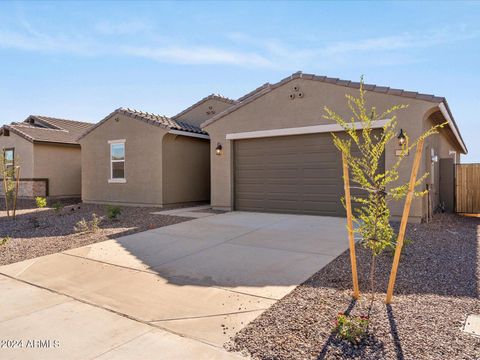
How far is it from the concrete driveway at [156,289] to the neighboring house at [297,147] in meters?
2.59

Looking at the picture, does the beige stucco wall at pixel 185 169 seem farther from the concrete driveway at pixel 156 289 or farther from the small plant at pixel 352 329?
the small plant at pixel 352 329

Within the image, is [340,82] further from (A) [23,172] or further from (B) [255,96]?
(A) [23,172]

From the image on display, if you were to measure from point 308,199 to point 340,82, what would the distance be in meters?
3.66

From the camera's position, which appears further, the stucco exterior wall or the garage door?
the stucco exterior wall

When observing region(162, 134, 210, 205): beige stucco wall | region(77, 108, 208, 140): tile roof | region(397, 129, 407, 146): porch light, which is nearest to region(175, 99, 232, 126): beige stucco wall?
region(162, 134, 210, 205): beige stucco wall

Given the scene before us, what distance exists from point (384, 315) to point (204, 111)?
48.4 feet

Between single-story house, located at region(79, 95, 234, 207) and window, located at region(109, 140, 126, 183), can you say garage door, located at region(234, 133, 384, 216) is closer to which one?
single-story house, located at region(79, 95, 234, 207)

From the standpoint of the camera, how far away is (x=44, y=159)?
Result: 1858cm

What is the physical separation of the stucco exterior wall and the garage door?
345 centimetres

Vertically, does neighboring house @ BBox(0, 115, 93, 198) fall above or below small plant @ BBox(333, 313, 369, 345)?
above

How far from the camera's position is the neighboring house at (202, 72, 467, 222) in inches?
371

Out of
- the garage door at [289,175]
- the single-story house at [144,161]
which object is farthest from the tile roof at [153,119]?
the garage door at [289,175]

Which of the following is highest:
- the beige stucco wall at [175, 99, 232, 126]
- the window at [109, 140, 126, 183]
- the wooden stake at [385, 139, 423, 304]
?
the beige stucco wall at [175, 99, 232, 126]

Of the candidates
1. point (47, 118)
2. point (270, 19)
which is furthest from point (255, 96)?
point (47, 118)
